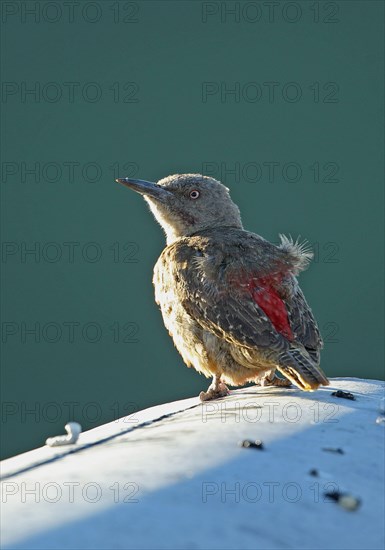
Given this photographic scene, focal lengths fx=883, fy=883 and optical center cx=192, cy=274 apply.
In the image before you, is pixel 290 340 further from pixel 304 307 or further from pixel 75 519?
pixel 75 519

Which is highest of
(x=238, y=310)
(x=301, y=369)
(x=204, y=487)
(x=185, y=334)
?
(x=238, y=310)

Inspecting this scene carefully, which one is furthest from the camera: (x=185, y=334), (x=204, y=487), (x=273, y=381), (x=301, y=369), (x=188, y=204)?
(x=188, y=204)

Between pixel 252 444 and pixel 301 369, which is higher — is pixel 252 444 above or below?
below

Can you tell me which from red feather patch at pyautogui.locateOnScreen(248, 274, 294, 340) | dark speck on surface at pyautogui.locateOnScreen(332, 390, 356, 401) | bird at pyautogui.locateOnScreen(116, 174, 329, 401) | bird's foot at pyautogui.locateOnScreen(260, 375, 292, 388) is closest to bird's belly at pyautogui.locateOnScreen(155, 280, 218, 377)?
bird at pyautogui.locateOnScreen(116, 174, 329, 401)

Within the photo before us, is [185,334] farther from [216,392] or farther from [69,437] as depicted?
[69,437]

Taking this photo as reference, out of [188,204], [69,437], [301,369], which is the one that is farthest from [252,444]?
[188,204]

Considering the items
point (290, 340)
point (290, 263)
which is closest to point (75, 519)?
point (290, 340)
